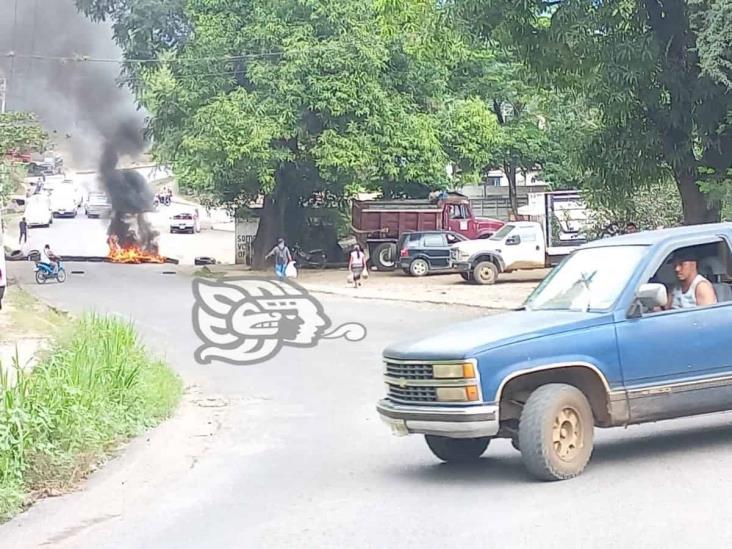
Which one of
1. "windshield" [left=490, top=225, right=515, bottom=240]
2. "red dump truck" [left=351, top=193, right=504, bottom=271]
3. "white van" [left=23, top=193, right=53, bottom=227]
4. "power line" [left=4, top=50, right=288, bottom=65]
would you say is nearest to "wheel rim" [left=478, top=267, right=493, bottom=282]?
"windshield" [left=490, top=225, right=515, bottom=240]

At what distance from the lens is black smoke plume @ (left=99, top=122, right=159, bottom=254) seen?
153 ft

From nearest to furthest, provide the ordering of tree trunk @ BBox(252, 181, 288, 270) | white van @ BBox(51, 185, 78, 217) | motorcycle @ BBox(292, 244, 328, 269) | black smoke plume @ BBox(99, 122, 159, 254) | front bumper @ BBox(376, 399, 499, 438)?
front bumper @ BBox(376, 399, 499, 438) < tree trunk @ BBox(252, 181, 288, 270) < motorcycle @ BBox(292, 244, 328, 269) < black smoke plume @ BBox(99, 122, 159, 254) < white van @ BBox(51, 185, 78, 217)

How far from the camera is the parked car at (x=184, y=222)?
62969 millimetres

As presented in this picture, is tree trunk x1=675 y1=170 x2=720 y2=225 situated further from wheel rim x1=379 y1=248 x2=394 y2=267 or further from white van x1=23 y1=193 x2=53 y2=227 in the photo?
white van x1=23 y1=193 x2=53 y2=227

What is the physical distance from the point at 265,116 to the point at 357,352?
18928mm

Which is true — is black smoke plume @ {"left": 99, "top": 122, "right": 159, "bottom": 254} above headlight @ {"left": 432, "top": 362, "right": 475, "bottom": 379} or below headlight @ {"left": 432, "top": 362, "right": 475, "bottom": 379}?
above

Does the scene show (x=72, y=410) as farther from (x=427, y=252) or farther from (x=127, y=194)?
(x=127, y=194)

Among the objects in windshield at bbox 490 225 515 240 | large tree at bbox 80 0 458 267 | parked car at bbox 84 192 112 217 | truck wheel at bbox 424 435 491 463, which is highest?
large tree at bbox 80 0 458 267

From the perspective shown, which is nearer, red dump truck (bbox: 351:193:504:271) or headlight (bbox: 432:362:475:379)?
headlight (bbox: 432:362:475:379)

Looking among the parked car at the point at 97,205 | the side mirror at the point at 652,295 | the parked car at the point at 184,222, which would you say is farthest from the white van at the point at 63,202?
the side mirror at the point at 652,295

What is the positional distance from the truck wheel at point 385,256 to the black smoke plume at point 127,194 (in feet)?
41.1

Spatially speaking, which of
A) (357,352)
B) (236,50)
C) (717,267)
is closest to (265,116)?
(236,50)

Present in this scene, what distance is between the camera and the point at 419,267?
36.4 m

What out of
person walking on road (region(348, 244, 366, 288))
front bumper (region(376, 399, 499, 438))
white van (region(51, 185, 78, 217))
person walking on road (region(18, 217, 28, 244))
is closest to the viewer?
front bumper (region(376, 399, 499, 438))
